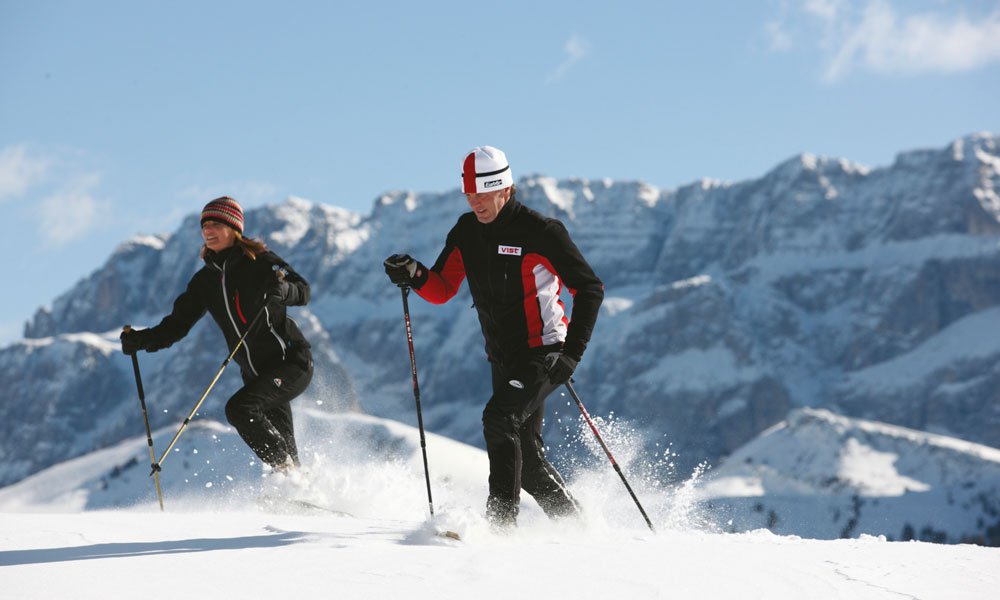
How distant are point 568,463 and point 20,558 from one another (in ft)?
21.6

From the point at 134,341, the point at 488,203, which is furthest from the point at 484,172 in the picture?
the point at 134,341

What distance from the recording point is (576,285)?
25.2ft

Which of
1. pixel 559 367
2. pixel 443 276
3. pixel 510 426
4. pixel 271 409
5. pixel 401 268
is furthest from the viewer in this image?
pixel 271 409

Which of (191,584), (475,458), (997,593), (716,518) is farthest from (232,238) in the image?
(475,458)

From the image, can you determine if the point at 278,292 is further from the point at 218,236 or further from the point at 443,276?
the point at 443,276

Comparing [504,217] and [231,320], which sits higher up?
[504,217]

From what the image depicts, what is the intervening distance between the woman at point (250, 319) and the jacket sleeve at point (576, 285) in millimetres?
2880

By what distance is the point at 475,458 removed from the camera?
19150 cm

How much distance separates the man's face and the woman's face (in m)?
2.82

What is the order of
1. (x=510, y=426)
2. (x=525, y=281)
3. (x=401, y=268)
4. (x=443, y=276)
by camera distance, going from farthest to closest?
(x=443, y=276) → (x=401, y=268) → (x=525, y=281) → (x=510, y=426)

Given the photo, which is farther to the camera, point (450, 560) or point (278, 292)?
point (278, 292)

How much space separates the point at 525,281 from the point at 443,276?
936 millimetres

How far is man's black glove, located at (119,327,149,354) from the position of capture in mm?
9562

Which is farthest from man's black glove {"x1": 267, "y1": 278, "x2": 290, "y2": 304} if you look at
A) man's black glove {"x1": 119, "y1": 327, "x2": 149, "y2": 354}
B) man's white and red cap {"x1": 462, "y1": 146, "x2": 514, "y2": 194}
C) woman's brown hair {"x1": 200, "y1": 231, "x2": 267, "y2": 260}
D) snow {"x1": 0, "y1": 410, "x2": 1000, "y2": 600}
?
man's white and red cap {"x1": 462, "y1": 146, "x2": 514, "y2": 194}
